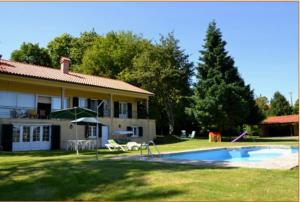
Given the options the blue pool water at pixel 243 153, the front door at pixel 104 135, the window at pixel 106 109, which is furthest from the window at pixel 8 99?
the blue pool water at pixel 243 153

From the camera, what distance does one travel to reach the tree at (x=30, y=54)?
5584cm

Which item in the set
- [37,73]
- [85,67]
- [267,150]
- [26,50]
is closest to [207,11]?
[267,150]

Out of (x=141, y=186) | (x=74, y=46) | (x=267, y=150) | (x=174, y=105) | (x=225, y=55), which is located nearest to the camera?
(x=141, y=186)

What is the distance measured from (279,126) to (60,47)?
37.0 meters

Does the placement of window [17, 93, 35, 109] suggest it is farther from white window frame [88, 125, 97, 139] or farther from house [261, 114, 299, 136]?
house [261, 114, 299, 136]

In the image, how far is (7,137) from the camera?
25359 mm

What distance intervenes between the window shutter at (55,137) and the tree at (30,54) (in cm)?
2983

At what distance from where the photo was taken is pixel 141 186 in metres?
9.10

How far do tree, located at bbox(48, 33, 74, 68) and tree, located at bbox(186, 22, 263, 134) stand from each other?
25.8 meters

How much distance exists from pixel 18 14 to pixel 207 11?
8854 mm

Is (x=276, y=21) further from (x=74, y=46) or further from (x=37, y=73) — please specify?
(x=74, y=46)

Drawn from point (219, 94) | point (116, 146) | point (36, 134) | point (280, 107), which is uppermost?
point (280, 107)

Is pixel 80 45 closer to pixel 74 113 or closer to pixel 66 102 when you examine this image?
pixel 66 102

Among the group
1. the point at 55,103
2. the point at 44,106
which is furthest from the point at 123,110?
the point at 44,106
